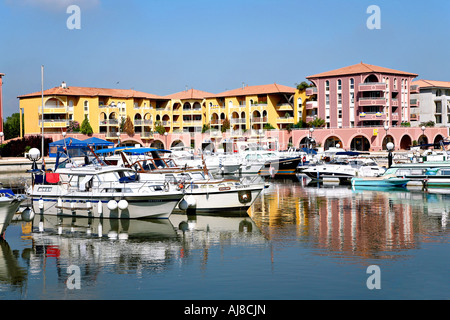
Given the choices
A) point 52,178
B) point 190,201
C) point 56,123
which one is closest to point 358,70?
point 56,123

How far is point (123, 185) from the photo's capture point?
26.6 m

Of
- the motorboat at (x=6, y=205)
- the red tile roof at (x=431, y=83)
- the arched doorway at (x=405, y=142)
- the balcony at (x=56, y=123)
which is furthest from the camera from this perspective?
the red tile roof at (x=431, y=83)

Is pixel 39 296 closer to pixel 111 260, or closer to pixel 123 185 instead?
pixel 111 260

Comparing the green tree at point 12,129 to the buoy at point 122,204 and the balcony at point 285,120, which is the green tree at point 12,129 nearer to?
the balcony at point 285,120

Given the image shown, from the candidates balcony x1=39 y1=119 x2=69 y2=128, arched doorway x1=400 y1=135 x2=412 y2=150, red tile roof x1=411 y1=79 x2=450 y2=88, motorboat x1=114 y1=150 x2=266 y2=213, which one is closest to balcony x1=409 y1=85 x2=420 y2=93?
red tile roof x1=411 y1=79 x2=450 y2=88

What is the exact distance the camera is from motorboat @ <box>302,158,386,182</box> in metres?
47.6

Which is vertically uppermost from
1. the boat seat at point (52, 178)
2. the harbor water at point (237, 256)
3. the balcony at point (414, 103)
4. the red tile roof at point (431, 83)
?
the red tile roof at point (431, 83)

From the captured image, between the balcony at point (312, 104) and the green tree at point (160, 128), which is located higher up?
the balcony at point (312, 104)

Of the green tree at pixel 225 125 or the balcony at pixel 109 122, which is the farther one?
the green tree at pixel 225 125

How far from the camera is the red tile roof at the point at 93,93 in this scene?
297ft

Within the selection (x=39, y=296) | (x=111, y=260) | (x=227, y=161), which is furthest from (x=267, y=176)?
(x=39, y=296)

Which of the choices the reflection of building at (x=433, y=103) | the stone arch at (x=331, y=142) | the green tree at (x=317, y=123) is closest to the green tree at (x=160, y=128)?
the green tree at (x=317, y=123)

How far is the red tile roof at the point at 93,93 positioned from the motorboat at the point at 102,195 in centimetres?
6377
